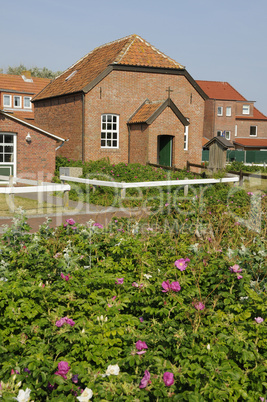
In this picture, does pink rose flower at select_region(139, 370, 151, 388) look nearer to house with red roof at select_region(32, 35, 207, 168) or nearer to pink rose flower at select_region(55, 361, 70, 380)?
pink rose flower at select_region(55, 361, 70, 380)

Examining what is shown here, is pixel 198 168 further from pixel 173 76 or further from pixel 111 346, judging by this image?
pixel 111 346

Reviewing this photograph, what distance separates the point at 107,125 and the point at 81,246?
21343mm

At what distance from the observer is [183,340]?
3443 millimetres

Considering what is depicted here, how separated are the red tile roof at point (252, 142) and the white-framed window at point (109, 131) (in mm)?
35452

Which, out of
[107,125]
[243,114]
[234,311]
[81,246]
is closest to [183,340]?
[234,311]

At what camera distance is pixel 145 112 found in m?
25.9

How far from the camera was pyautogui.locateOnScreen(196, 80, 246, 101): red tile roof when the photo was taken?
57.8m

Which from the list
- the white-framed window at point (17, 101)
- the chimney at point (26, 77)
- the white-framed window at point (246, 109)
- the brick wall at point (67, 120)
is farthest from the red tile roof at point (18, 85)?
the white-framed window at point (246, 109)

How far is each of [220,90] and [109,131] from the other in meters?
36.4

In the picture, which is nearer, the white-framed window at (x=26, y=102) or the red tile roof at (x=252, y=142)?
the white-framed window at (x=26, y=102)

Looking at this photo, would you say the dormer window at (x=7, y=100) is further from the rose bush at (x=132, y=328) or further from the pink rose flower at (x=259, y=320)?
the pink rose flower at (x=259, y=320)

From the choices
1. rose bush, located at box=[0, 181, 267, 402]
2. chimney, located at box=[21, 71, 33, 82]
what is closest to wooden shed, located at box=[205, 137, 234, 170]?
rose bush, located at box=[0, 181, 267, 402]

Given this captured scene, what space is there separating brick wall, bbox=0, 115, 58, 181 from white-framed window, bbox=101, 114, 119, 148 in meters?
3.34

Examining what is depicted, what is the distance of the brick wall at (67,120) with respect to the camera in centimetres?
2605
